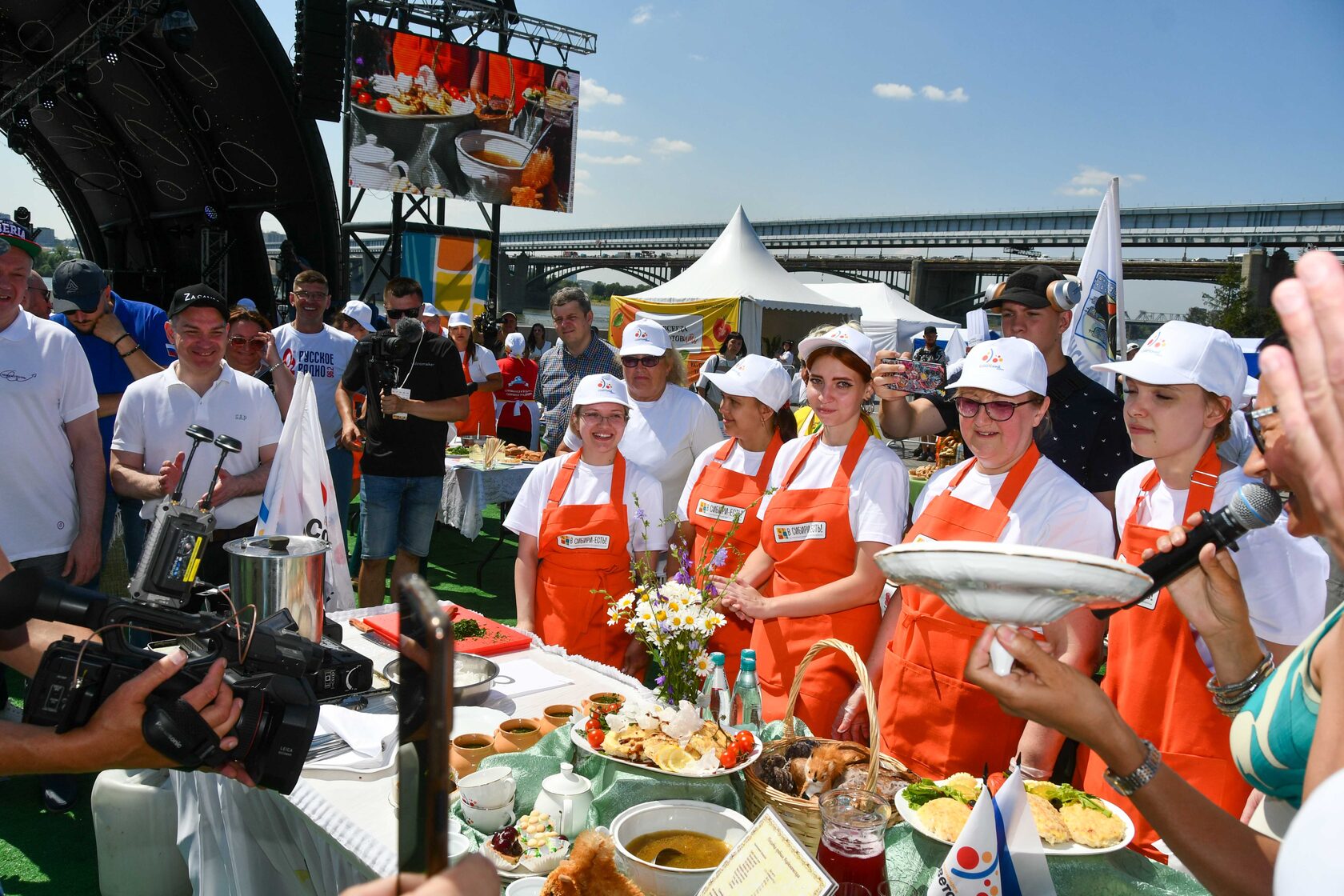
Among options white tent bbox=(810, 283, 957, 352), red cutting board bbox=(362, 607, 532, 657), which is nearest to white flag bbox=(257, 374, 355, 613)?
red cutting board bbox=(362, 607, 532, 657)

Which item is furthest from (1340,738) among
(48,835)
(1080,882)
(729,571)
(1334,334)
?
(48,835)

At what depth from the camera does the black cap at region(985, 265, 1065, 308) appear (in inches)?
128

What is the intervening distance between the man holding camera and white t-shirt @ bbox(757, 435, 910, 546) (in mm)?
2492

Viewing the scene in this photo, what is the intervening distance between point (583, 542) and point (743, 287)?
13.5 m

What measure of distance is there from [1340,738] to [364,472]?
15.0ft

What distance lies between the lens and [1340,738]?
0.77 meters

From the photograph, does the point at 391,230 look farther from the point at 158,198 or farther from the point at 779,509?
the point at 779,509

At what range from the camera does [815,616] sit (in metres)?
2.59

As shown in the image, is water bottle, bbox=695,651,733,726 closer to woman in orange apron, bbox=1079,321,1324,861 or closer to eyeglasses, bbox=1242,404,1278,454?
woman in orange apron, bbox=1079,321,1324,861

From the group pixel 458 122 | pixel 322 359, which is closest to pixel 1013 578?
pixel 322 359

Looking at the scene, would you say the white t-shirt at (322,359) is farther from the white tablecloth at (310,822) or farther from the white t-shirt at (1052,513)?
the white t-shirt at (1052,513)

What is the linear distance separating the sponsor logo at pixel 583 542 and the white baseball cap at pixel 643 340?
116 cm

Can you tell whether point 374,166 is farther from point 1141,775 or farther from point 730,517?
point 1141,775

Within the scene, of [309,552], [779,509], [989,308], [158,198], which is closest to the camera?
[309,552]
